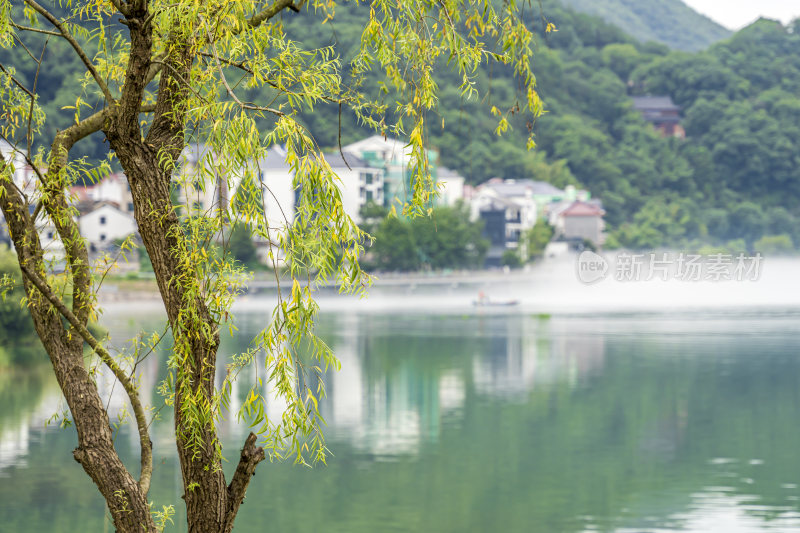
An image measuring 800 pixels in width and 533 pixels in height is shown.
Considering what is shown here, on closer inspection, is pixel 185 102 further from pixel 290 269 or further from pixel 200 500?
pixel 200 500

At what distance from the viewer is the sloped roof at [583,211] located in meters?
32.1

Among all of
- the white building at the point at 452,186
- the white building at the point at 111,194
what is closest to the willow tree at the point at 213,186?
the white building at the point at 111,194

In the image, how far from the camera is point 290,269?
1.88m

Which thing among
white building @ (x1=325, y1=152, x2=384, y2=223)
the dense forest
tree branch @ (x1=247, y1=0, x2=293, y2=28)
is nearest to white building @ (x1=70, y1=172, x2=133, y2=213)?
white building @ (x1=325, y1=152, x2=384, y2=223)

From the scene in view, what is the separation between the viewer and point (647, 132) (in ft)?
124

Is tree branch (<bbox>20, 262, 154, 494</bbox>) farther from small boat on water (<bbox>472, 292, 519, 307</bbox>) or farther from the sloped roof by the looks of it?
the sloped roof

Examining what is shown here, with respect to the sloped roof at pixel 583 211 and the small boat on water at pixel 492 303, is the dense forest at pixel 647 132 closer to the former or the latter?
the sloped roof at pixel 583 211

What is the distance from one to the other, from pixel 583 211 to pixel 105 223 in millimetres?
14442

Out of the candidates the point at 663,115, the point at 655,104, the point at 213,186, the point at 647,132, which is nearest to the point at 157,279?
the point at 213,186

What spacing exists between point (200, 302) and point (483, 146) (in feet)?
105

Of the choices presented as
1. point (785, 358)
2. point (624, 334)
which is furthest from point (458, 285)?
point (785, 358)

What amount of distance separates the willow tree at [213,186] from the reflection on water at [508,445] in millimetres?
709

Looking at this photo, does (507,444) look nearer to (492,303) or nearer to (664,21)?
(492,303)

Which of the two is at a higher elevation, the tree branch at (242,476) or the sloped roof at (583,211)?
the sloped roof at (583,211)
